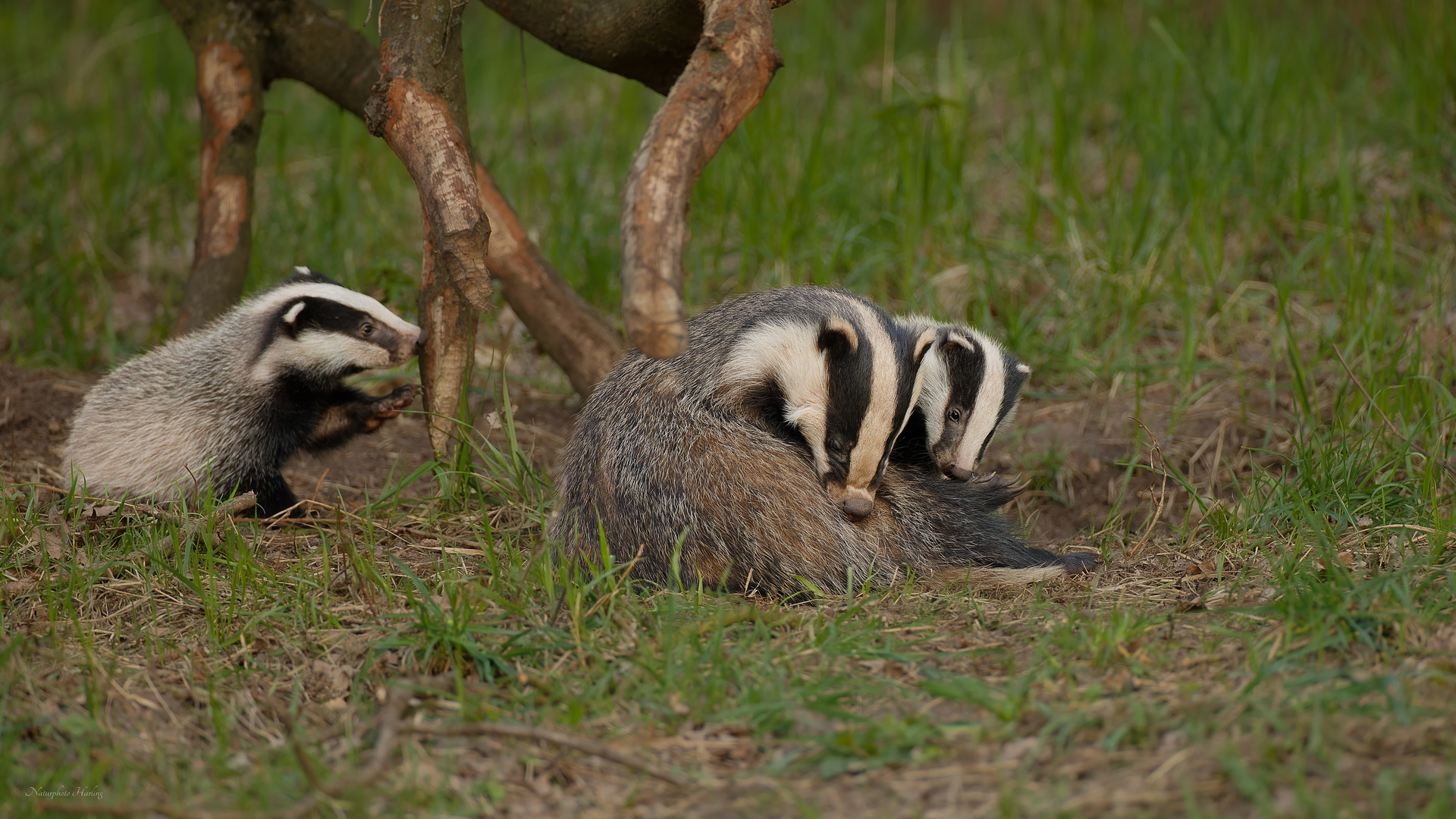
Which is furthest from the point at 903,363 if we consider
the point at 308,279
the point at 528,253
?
the point at 308,279

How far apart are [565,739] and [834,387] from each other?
153 centimetres

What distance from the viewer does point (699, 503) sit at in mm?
3330

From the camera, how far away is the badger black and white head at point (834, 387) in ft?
11.3

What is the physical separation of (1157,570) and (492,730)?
215 centimetres

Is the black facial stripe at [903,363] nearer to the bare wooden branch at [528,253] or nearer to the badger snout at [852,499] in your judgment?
the badger snout at [852,499]

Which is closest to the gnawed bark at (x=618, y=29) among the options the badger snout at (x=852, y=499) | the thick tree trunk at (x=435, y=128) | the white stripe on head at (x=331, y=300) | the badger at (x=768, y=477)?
the thick tree trunk at (x=435, y=128)

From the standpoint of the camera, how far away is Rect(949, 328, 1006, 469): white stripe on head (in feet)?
12.7

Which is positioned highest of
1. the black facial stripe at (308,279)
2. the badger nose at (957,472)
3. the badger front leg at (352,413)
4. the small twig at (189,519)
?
the black facial stripe at (308,279)

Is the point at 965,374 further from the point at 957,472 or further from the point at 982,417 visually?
the point at 957,472

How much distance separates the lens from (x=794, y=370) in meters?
3.52

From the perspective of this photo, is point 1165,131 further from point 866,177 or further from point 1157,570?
point 1157,570

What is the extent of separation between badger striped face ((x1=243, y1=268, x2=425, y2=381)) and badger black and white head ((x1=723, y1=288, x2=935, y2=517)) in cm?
128

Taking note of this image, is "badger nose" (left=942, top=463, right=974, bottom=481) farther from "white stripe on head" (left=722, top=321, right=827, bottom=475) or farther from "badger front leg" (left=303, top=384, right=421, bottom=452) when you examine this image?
"badger front leg" (left=303, top=384, right=421, bottom=452)

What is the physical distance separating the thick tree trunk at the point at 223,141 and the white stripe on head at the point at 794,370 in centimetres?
240
